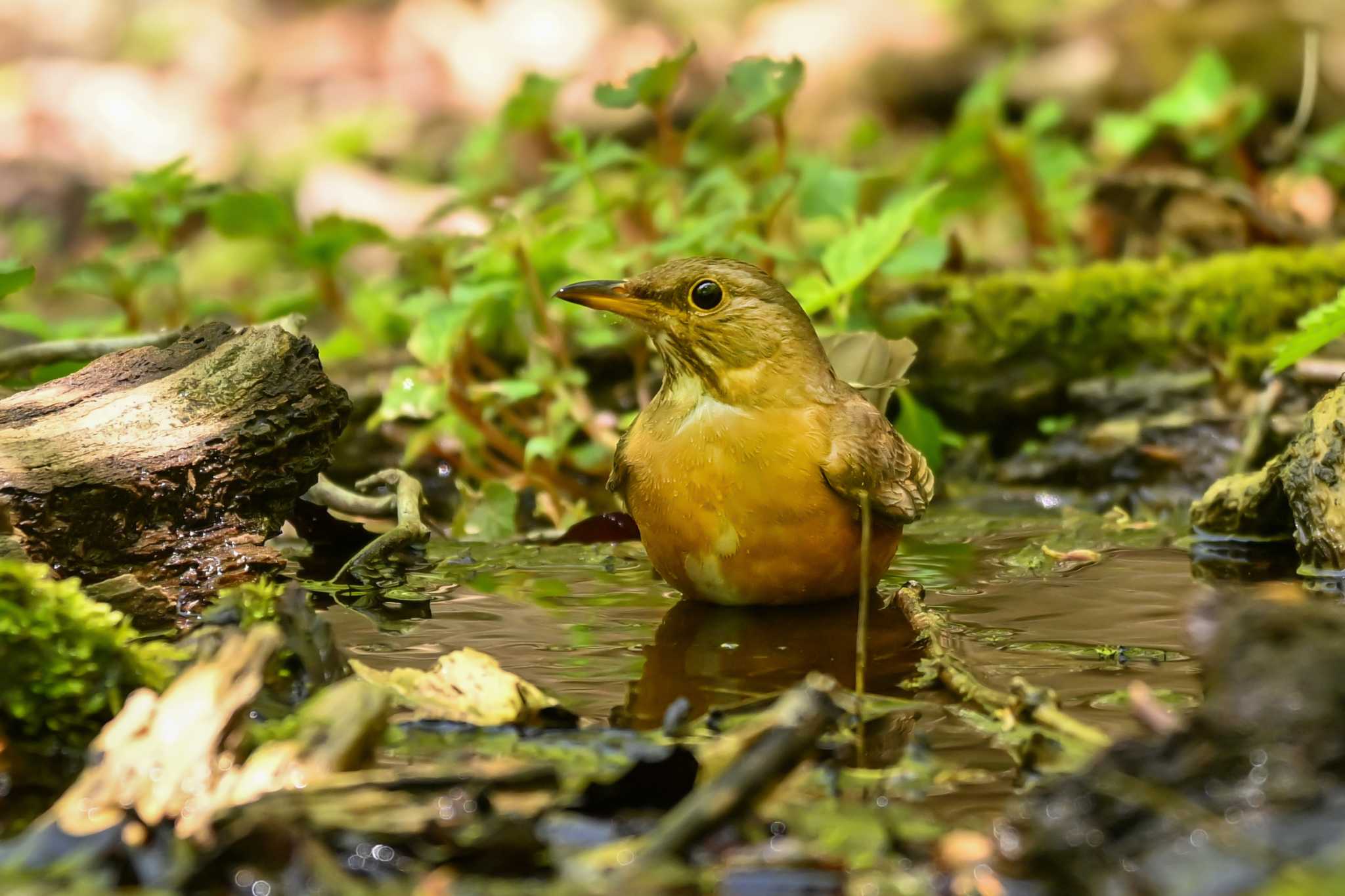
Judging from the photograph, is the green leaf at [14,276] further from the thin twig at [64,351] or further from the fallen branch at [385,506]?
the fallen branch at [385,506]

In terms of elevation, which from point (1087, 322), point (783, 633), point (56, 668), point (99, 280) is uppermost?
point (99, 280)

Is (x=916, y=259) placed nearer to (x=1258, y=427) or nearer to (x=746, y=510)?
(x=1258, y=427)

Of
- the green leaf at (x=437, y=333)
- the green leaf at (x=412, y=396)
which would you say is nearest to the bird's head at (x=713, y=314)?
the green leaf at (x=437, y=333)

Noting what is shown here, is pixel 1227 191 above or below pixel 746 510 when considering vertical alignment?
above

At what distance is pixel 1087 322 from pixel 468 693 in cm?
417

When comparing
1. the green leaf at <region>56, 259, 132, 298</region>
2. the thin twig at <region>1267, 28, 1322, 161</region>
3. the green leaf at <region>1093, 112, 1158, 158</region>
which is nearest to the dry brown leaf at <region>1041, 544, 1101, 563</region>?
the green leaf at <region>56, 259, 132, 298</region>

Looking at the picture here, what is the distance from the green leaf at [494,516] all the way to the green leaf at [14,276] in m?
1.72

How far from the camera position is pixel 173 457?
3650 millimetres

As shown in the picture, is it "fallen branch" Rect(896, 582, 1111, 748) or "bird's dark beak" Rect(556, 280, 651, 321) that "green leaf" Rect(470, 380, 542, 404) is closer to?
"bird's dark beak" Rect(556, 280, 651, 321)

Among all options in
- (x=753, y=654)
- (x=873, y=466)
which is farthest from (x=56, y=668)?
(x=873, y=466)

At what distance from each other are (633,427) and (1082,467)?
2436 millimetres

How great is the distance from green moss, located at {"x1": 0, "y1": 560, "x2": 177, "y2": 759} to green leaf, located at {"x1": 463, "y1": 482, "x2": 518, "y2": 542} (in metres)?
2.32

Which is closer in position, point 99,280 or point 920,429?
point 920,429

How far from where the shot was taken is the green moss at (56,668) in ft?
9.13
